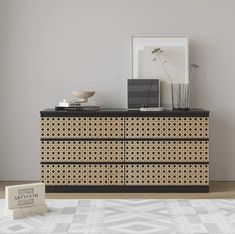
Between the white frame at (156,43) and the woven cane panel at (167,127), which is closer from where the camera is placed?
the woven cane panel at (167,127)

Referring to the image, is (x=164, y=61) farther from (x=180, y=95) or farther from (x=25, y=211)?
(x=25, y=211)

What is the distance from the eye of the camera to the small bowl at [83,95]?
4.81 meters

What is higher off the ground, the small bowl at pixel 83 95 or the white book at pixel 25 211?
the small bowl at pixel 83 95

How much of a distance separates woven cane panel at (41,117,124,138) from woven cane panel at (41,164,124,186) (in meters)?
0.29

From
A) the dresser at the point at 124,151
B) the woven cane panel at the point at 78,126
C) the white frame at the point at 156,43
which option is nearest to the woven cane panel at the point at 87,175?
the dresser at the point at 124,151

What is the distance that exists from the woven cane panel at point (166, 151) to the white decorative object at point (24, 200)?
1.37m

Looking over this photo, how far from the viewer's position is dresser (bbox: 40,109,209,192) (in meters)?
4.57

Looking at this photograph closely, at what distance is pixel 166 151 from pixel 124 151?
0.37m

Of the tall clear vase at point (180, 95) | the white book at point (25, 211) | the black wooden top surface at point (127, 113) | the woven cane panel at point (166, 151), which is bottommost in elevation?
the white book at point (25, 211)

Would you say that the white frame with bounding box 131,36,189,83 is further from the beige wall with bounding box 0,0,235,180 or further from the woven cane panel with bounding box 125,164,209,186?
the woven cane panel with bounding box 125,164,209,186

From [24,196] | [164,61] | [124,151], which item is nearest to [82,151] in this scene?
[124,151]

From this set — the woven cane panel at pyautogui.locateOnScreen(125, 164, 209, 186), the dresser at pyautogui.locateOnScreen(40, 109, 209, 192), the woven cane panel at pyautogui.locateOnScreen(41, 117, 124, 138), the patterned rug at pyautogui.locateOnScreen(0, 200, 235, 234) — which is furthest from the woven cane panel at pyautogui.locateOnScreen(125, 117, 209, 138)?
the patterned rug at pyautogui.locateOnScreen(0, 200, 235, 234)

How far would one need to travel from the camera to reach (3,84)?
511cm

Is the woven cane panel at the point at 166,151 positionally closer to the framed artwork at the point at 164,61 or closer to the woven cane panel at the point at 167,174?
the woven cane panel at the point at 167,174
